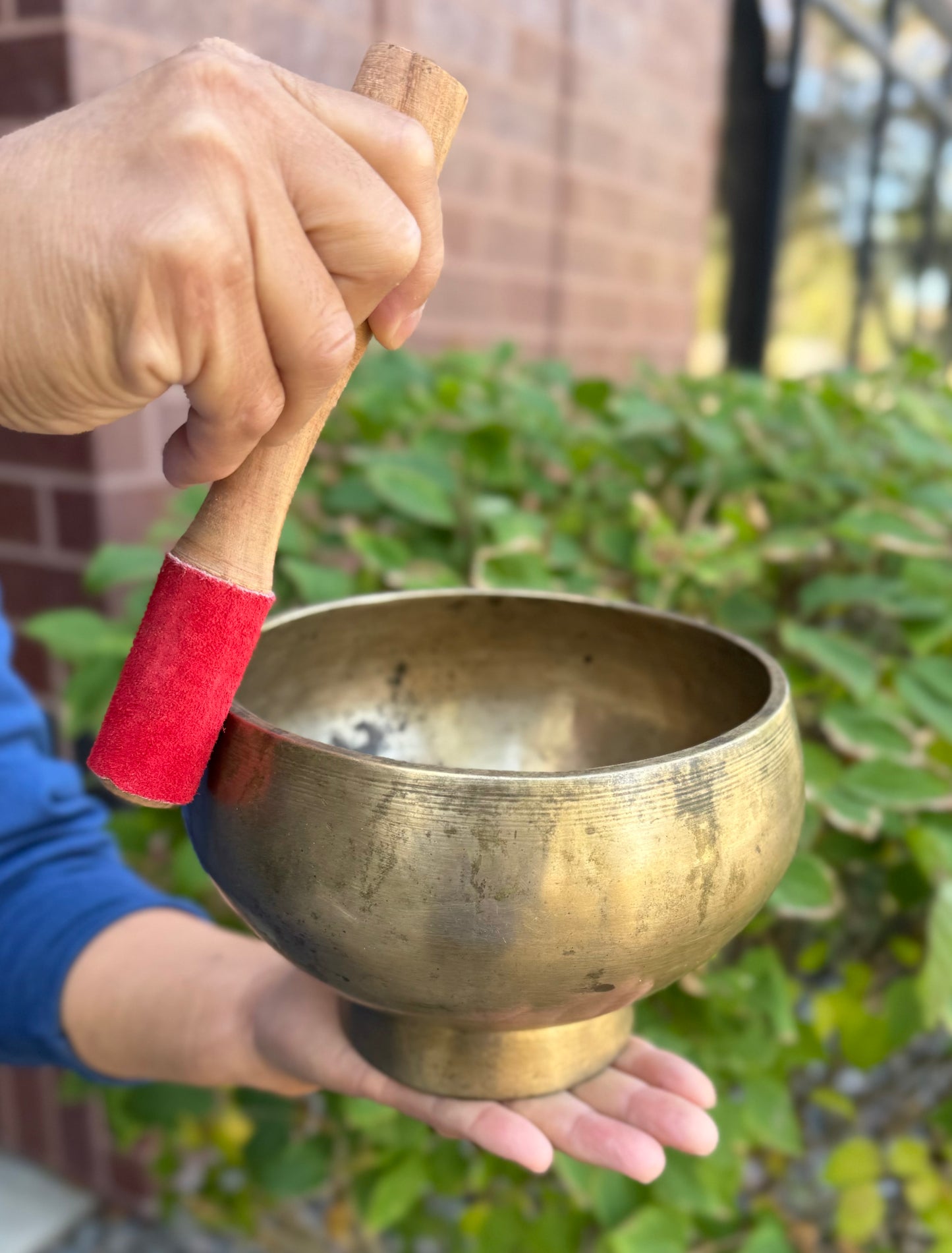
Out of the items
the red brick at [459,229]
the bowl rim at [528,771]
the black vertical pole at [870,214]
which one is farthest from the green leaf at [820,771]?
the black vertical pole at [870,214]

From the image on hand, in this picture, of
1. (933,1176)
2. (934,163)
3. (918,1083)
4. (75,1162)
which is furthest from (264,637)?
(934,163)

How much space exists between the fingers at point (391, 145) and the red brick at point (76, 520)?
110 cm

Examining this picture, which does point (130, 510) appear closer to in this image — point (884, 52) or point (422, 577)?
point (422, 577)

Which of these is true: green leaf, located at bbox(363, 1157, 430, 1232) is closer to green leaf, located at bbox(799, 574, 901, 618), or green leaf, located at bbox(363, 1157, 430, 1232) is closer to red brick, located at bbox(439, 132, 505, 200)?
green leaf, located at bbox(799, 574, 901, 618)

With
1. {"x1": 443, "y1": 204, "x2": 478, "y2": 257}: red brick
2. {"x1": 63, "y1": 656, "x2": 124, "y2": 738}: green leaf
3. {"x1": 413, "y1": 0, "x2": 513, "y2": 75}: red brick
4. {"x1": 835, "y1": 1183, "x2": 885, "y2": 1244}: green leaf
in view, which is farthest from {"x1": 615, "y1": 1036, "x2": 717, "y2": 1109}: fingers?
{"x1": 413, "y1": 0, "x2": 513, "y2": 75}: red brick

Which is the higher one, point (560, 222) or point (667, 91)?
point (667, 91)

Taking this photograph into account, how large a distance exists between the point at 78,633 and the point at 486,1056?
77 centimetres

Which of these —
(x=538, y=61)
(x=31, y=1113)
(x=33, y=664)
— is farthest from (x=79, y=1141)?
(x=538, y=61)

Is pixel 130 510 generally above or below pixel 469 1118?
above

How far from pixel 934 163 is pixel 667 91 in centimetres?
325

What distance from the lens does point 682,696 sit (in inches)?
31.5

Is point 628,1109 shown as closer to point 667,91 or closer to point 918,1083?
point 918,1083

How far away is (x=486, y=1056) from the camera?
684 millimetres

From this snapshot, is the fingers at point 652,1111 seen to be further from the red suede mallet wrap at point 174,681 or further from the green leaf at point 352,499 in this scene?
the green leaf at point 352,499
